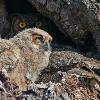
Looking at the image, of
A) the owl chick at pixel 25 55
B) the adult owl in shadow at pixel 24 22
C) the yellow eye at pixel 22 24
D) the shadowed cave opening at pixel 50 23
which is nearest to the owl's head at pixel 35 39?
the owl chick at pixel 25 55

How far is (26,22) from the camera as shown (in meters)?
11.4

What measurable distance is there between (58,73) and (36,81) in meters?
0.66

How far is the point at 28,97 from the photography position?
8.27 m

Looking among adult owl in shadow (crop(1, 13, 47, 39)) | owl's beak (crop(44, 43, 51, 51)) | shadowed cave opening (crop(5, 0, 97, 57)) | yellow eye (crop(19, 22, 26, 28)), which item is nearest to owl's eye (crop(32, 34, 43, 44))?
owl's beak (crop(44, 43, 51, 51))

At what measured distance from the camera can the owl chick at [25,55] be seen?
29.6 feet

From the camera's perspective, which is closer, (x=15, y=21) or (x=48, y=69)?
(x=48, y=69)

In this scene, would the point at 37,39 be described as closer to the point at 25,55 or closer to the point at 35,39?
the point at 35,39

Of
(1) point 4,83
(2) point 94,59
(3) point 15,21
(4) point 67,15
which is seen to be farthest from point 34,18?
(1) point 4,83

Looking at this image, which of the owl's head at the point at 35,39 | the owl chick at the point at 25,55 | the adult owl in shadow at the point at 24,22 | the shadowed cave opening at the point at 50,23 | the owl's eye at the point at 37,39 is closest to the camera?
the owl chick at the point at 25,55

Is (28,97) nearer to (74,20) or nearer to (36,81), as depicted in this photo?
(36,81)

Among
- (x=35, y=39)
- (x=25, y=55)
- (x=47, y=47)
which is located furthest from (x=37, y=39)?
(x=25, y=55)

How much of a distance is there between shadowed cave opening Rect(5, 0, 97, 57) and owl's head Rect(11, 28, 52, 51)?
64 cm

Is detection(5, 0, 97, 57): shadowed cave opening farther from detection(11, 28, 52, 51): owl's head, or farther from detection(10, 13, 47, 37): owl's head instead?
detection(11, 28, 52, 51): owl's head

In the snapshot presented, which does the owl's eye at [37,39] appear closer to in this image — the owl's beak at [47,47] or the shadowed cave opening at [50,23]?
the owl's beak at [47,47]
